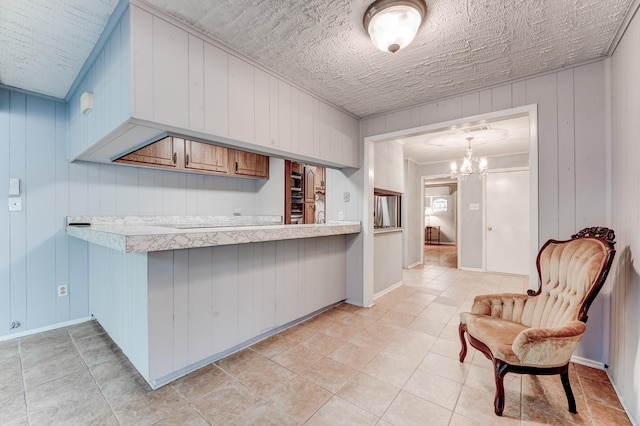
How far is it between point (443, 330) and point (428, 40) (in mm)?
2602

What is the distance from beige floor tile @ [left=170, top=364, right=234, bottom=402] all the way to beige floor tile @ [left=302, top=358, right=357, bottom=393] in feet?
1.91

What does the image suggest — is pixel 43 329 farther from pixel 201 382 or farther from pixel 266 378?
pixel 266 378

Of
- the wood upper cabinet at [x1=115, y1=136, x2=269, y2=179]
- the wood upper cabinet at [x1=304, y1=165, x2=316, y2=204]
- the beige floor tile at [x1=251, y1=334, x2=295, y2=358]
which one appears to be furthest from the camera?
the wood upper cabinet at [x1=304, y1=165, x2=316, y2=204]

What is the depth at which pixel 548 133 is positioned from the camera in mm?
2326

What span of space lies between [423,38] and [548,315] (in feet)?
6.97

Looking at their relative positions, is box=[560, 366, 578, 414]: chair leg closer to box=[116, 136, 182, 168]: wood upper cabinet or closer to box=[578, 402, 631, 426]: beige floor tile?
box=[578, 402, 631, 426]: beige floor tile

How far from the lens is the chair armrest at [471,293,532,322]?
6.84 ft

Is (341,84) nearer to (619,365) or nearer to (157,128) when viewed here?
(157,128)

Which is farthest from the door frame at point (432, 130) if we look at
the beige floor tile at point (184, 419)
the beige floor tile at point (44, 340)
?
the beige floor tile at point (44, 340)

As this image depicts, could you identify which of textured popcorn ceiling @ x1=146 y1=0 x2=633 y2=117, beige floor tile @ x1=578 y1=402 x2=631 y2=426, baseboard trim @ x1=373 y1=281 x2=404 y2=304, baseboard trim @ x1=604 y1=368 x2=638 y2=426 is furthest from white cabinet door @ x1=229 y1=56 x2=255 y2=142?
baseboard trim @ x1=604 y1=368 x2=638 y2=426

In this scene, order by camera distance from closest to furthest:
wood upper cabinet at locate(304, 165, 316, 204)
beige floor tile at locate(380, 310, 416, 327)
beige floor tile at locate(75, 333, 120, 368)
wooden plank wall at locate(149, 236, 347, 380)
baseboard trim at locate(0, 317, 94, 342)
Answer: wooden plank wall at locate(149, 236, 347, 380) < beige floor tile at locate(75, 333, 120, 368) < baseboard trim at locate(0, 317, 94, 342) < beige floor tile at locate(380, 310, 416, 327) < wood upper cabinet at locate(304, 165, 316, 204)

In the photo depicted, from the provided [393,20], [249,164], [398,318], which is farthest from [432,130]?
[249,164]

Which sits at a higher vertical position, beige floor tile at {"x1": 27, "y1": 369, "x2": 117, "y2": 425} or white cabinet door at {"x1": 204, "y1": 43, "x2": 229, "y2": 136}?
white cabinet door at {"x1": 204, "y1": 43, "x2": 229, "y2": 136}

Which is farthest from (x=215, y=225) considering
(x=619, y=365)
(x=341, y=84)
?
(x=619, y=365)
